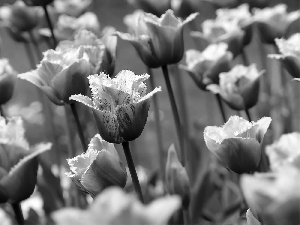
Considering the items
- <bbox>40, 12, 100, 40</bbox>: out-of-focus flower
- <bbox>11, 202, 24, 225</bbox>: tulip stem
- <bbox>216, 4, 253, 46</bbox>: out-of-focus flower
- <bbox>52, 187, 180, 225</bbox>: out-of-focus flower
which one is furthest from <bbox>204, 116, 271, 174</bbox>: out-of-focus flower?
<bbox>40, 12, 100, 40</bbox>: out-of-focus flower

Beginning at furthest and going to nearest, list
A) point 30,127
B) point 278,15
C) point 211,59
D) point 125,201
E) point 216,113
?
point 216,113 < point 30,127 < point 278,15 < point 211,59 < point 125,201

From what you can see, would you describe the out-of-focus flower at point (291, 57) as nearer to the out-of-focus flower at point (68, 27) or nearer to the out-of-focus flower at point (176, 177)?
the out-of-focus flower at point (176, 177)

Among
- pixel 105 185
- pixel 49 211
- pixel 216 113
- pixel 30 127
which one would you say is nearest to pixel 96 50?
pixel 105 185

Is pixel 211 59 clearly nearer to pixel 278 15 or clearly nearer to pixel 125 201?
pixel 278 15

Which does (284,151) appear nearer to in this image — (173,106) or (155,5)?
(173,106)

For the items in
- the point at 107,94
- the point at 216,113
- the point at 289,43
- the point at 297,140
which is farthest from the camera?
the point at 216,113

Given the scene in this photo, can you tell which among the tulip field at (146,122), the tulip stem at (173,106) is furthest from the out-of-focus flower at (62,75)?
the tulip stem at (173,106)

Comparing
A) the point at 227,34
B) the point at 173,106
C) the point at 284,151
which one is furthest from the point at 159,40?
the point at 284,151
